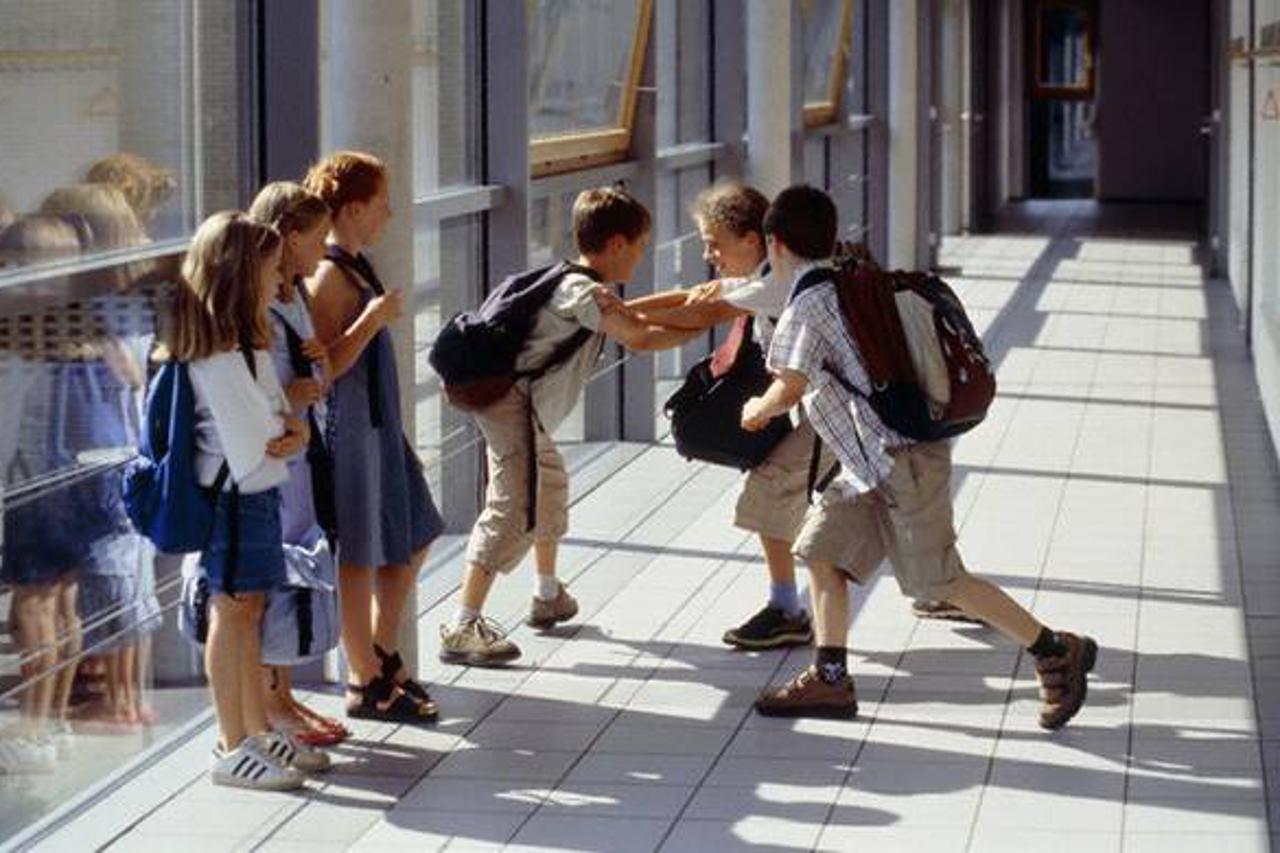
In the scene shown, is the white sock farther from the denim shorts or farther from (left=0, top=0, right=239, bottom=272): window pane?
the denim shorts

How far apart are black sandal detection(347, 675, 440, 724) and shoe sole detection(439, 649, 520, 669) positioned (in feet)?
2.21

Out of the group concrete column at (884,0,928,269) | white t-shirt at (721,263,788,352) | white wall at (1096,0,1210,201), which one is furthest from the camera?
white wall at (1096,0,1210,201)

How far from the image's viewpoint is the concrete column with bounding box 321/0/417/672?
6.90m

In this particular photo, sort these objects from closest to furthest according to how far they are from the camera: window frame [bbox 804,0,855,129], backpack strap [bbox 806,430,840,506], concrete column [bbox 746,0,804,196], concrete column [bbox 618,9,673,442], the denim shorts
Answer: the denim shorts < backpack strap [bbox 806,430,840,506] < concrete column [bbox 618,9,673,442] < concrete column [bbox 746,0,804,196] < window frame [bbox 804,0,855,129]

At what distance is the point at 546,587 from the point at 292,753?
188 centimetres

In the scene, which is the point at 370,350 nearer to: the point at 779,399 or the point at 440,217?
the point at 779,399

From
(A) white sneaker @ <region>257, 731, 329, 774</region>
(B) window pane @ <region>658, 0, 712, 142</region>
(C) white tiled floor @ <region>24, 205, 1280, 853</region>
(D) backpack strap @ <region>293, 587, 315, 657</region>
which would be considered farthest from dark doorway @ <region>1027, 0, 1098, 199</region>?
(D) backpack strap @ <region>293, 587, 315, 657</region>

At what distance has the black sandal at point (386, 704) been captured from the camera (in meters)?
6.91

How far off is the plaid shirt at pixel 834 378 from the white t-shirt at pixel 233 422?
1394mm

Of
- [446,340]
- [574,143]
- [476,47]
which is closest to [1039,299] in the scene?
[574,143]

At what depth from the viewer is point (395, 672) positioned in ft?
22.8

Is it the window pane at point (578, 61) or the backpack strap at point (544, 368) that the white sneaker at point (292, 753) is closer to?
the backpack strap at point (544, 368)

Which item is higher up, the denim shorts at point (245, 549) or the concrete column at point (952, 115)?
the concrete column at point (952, 115)

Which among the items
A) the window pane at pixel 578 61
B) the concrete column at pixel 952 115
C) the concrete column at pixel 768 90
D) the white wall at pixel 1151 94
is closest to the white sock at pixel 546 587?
the window pane at pixel 578 61
